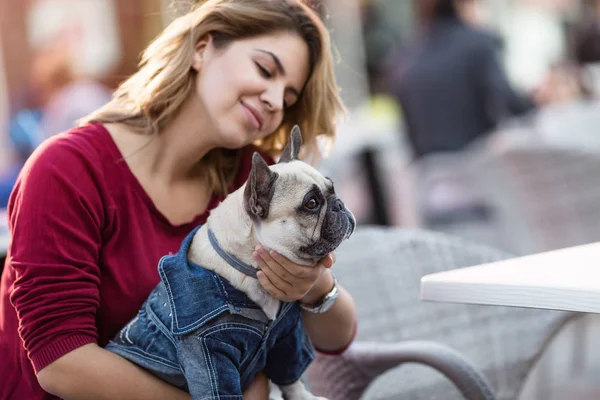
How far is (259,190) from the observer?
1.55 metres

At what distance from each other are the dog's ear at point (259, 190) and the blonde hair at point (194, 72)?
0.46 meters

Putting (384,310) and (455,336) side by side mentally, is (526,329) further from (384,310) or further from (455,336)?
(384,310)

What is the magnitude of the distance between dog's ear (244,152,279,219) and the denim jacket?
0.15m

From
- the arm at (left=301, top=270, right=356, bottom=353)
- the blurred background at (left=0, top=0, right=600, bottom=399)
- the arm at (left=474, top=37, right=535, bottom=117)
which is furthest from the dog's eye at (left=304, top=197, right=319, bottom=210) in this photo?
the arm at (left=474, top=37, right=535, bottom=117)

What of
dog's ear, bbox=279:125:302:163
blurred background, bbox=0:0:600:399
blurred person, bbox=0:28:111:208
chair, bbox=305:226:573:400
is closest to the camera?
dog's ear, bbox=279:125:302:163

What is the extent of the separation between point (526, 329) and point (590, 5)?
9205mm

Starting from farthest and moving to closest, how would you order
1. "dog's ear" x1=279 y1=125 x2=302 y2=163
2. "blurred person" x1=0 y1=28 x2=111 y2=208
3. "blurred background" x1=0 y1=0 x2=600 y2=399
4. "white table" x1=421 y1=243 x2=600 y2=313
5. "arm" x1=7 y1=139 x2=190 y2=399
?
1. "blurred person" x1=0 y1=28 x2=111 y2=208
2. "blurred background" x1=0 y1=0 x2=600 y2=399
3. "dog's ear" x1=279 y1=125 x2=302 y2=163
4. "arm" x1=7 y1=139 x2=190 y2=399
5. "white table" x1=421 y1=243 x2=600 y2=313

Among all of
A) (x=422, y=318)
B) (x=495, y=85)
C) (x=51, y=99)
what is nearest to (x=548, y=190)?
(x=422, y=318)

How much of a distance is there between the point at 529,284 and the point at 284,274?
0.42 m

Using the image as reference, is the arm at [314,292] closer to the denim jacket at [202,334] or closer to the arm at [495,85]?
the denim jacket at [202,334]

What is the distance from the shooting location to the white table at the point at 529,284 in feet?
4.62

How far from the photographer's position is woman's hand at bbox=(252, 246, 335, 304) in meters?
1.57

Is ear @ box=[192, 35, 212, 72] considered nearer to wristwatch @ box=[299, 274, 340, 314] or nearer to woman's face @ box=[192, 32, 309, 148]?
woman's face @ box=[192, 32, 309, 148]

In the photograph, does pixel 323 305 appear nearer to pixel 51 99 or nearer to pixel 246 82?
pixel 246 82
